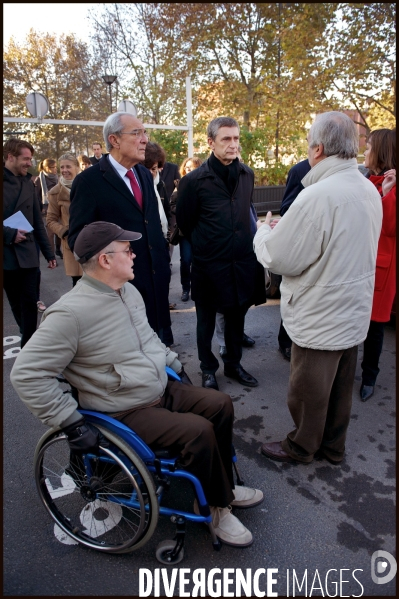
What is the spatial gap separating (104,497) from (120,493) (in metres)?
0.15

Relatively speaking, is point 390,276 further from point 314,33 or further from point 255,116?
point 255,116

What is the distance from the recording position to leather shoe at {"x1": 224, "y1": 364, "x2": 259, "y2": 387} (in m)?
3.53

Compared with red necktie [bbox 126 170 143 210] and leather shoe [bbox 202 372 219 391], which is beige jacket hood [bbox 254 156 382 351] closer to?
red necktie [bbox 126 170 143 210]

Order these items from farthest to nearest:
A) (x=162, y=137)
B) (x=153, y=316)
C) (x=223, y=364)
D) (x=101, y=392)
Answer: (x=162, y=137)
(x=223, y=364)
(x=153, y=316)
(x=101, y=392)

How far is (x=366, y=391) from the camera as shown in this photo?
330cm

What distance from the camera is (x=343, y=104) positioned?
1158 cm

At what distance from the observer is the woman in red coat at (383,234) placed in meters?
2.98

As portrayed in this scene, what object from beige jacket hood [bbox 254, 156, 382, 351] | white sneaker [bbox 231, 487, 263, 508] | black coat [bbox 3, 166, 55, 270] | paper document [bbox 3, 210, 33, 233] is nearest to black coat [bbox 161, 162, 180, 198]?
→ black coat [bbox 3, 166, 55, 270]

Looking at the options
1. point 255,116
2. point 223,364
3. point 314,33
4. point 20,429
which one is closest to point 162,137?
point 255,116

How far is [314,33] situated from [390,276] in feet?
34.0

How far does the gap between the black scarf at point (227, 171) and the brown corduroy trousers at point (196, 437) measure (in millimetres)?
1656

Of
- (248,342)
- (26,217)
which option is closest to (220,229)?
(248,342)

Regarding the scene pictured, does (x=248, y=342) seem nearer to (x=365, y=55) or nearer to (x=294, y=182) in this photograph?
(x=294, y=182)

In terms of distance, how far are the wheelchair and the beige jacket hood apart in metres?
0.79
